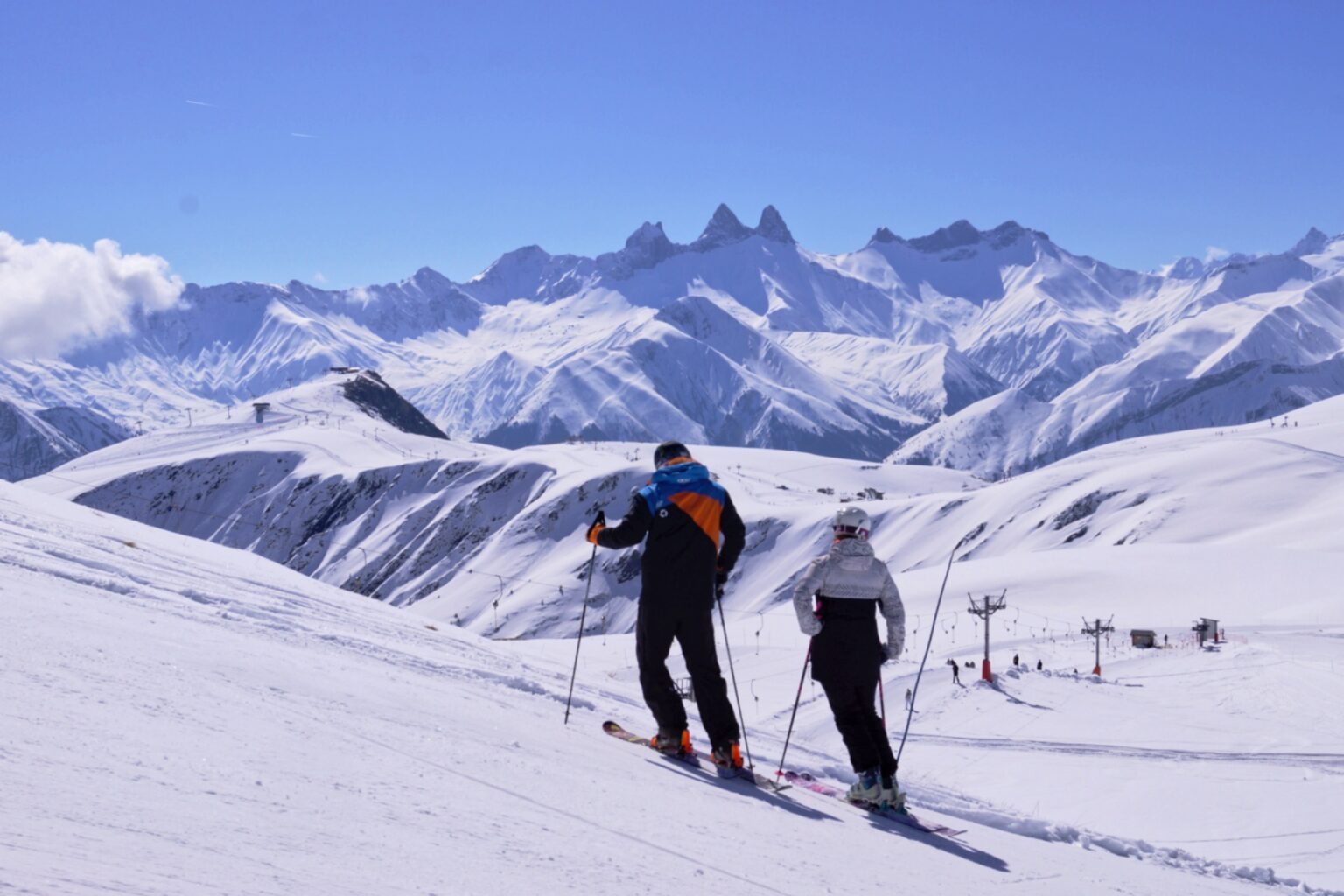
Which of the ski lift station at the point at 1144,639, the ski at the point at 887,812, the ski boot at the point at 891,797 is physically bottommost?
the ski at the point at 887,812

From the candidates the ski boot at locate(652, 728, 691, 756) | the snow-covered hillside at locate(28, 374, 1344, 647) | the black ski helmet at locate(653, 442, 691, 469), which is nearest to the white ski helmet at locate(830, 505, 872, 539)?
the black ski helmet at locate(653, 442, 691, 469)

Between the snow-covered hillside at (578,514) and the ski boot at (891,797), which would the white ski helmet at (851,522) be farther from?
the snow-covered hillside at (578,514)

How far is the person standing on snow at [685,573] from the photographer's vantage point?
Answer: 30.2 feet

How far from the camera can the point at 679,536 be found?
930 centimetres

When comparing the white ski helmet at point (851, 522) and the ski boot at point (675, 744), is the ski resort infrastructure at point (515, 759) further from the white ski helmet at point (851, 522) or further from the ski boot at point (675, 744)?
the white ski helmet at point (851, 522)

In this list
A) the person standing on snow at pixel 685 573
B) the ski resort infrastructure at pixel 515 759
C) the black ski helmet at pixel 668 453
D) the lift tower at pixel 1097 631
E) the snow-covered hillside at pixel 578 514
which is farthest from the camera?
the snow-covered hillside at pixel 578 514

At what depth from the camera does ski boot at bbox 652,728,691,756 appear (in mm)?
9648

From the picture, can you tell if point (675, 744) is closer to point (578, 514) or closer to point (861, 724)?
point (861, 724)

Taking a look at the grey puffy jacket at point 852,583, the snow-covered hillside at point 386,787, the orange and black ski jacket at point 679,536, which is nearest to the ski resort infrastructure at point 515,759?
the snow-covered hillside at point 386,787

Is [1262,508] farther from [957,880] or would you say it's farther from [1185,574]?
[957,880]

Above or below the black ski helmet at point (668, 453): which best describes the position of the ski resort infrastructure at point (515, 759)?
below

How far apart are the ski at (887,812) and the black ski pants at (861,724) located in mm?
304

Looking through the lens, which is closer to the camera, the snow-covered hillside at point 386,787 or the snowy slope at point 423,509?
the snow-covered hillside at point 386,787

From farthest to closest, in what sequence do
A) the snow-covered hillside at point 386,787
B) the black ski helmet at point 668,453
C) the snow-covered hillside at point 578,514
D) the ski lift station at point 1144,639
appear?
the snow-covered hillside at point 578,514
the ski lift station at point 1144,639
the black ski helmet at point 668,453
the snow-covered hillside at point 386,787
